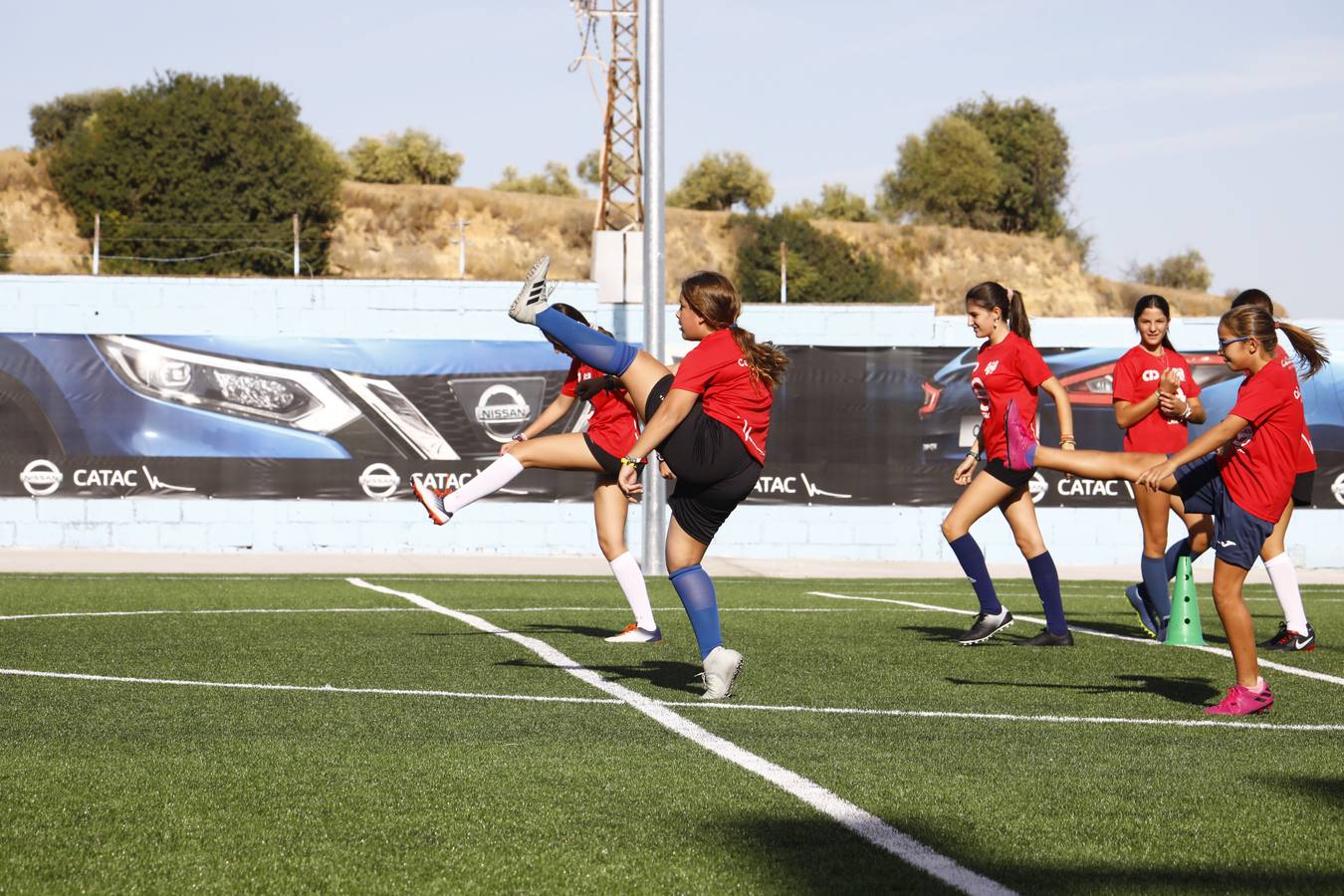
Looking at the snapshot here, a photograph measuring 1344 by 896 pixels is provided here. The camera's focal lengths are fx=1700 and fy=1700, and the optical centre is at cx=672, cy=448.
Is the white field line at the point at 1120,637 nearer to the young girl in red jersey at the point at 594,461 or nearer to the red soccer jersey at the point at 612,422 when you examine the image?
the young girl in red jersey at the point at 594,461

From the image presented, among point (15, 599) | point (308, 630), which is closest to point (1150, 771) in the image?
point (308, 630)

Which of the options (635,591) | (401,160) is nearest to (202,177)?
(401,160)

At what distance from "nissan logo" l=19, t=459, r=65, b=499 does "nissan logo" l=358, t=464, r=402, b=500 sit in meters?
3.78

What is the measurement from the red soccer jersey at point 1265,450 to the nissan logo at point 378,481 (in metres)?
15.3

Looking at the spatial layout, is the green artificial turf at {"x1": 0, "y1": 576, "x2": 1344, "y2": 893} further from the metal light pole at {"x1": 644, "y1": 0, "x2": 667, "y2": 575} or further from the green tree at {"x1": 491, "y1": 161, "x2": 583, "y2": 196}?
the green tree at {"x1": 491, "y1": 161, "x2": 583, "y2": 196}

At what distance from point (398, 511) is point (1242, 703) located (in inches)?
612

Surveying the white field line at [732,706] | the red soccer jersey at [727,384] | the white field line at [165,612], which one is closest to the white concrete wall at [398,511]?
the white field line at [165,612]

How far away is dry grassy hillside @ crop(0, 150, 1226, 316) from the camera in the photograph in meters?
70.0

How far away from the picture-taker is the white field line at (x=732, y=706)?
6949 mm

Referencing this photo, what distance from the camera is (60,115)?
311 ft

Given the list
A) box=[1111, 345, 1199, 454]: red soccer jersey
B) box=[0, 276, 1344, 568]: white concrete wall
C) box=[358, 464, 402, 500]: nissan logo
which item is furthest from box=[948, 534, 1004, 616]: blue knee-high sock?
box=[358, 464, 402, 500]: nissan logo

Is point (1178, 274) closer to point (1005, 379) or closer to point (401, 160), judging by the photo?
point (401, 160)

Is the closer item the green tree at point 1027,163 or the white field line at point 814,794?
the white field line at point 814,794

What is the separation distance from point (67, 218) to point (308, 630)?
208 feet
